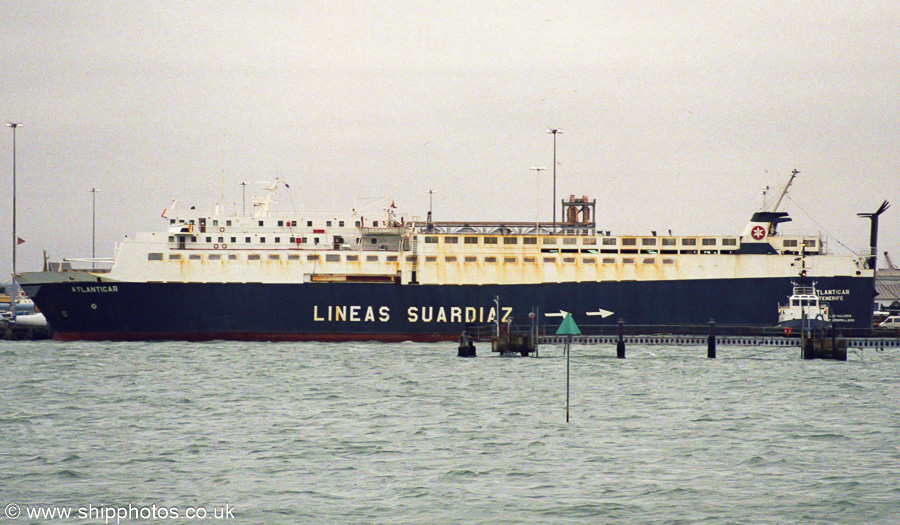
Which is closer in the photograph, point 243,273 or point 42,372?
point 42,372

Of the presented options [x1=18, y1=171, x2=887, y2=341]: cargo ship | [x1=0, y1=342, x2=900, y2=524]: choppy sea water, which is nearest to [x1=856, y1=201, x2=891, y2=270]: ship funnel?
[x1=18, y1=171, x2=887, y2=341]: cargo ship

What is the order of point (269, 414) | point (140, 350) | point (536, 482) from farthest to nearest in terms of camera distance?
point (140, 350), point (269, 414), point (536, 482)

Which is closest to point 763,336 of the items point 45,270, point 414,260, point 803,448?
point 414,260

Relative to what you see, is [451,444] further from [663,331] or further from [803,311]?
[663,331]

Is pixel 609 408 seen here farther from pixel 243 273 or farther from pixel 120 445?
pixel 243 273

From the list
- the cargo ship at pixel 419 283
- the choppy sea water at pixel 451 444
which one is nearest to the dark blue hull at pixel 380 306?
the cargo ship at pixel 419 283

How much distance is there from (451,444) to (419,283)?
32.1 metres

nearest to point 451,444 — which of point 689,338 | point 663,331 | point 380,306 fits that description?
point 689,338

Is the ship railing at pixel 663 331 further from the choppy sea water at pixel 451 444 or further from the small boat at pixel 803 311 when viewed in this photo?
the choppy sea water at pixel 451 444

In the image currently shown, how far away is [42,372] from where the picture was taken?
37.6 metres

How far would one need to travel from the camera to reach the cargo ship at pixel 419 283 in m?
52.5

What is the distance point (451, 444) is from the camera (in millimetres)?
22109

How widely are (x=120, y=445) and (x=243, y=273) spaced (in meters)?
32.6

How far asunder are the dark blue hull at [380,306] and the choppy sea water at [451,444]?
1342 centimetres
